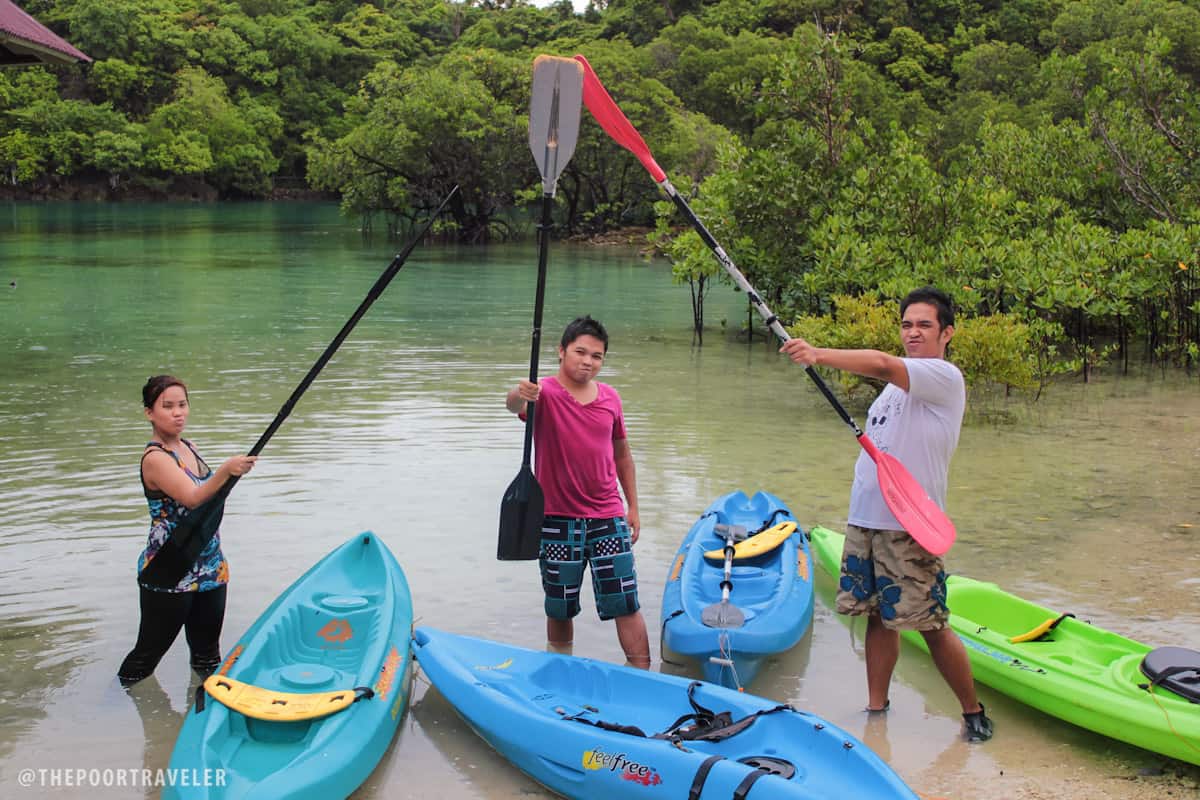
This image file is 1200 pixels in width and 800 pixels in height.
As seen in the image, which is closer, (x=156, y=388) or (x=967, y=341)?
(x=156, y=388)

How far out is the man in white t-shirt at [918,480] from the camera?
4062 millimetres

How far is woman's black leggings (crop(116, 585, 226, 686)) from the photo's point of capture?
14.9 ft

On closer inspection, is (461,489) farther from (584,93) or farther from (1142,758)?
(1142,758)

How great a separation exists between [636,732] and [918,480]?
54.5 inches

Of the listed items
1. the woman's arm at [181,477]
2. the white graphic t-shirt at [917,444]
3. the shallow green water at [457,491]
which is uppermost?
the white graphic t-shirt at [917,444]

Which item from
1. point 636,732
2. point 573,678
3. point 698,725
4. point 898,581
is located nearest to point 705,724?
point 698,725

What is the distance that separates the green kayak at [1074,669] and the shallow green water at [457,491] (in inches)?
6.6

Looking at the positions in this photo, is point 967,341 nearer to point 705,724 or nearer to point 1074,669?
point 1074,669

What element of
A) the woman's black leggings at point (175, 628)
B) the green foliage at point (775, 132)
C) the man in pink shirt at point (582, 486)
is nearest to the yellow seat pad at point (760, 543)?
the man in pink shirt at point (582, 486)

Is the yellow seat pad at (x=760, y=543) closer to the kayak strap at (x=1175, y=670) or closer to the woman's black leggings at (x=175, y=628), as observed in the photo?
the kayak strap at (x=1175, y=670)

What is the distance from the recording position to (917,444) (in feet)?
13.6

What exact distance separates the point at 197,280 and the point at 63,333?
25.8 ft

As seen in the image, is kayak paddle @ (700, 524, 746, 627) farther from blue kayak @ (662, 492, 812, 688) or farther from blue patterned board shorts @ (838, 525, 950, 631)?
blue patterned board shorts @ (838, 525, 950, 631)

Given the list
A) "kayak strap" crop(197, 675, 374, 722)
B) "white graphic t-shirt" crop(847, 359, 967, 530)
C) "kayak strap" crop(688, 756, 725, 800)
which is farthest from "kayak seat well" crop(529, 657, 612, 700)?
"white graphic t-shirt" crop(847, 359, 967, 530)
